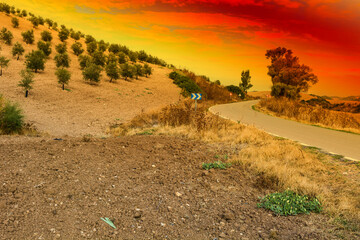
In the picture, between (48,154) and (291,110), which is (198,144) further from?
(291,110)

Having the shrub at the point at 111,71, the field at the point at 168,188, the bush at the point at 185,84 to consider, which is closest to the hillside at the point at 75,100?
the shrub at the point at 111,71

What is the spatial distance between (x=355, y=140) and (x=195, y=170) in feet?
26.7

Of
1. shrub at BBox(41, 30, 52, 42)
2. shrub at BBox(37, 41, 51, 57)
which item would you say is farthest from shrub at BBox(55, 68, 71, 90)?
shrub at BBox(41, 30, 52, 42)

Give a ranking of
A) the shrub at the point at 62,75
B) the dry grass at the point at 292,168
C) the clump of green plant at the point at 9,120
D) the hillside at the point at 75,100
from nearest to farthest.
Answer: the dry grass at the point at 292,168 < the clump of green plant at the point at 9,120 < the hillside at the point at 75,100 < the shrub at the point at 62,75

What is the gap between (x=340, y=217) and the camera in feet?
13.1

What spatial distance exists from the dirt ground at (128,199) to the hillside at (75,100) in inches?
229

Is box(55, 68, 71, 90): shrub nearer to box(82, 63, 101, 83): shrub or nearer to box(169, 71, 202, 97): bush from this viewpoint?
box(82, 63, 101, 83): shrub

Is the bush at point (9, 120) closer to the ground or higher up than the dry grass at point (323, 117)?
closer to the ground

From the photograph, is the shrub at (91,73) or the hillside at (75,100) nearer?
the hillside at (75,100)

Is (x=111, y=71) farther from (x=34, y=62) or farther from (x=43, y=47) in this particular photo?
(x=43, y=47)

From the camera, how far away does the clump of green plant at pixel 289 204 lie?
417 cm

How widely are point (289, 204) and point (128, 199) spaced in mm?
2701

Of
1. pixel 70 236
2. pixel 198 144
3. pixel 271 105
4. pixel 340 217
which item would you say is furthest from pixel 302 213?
pixel 271 105

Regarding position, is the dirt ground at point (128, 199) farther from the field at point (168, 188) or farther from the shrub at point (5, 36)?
the shrub at point (5, 36)
